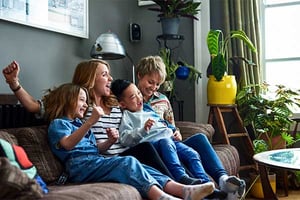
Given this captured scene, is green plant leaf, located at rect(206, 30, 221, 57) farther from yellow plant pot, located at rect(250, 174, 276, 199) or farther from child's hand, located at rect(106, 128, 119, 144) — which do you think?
child's hand, located at rect(106, 128, 119, 144)

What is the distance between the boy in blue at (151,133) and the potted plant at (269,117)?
1.07 m

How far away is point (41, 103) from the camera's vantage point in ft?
8.22

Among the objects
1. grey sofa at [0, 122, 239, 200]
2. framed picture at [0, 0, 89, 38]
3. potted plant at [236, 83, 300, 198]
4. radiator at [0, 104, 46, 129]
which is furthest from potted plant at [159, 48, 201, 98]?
radiator at [0, 104, 46, 129]

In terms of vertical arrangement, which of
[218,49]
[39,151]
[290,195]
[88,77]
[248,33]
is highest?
[248,33]

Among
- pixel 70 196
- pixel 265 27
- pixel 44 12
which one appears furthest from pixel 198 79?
pixel 70 196

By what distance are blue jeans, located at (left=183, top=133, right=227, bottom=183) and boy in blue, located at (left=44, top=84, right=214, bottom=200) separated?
0.50 meters

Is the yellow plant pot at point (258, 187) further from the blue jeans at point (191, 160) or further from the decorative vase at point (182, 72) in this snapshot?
the blue jeans at point (191, 160)

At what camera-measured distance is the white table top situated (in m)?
2.08

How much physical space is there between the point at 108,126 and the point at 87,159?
1.34ft

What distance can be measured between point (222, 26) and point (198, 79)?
59 centimetres

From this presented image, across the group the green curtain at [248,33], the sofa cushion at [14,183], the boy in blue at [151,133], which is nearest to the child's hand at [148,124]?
the boy in blue at [151,133]

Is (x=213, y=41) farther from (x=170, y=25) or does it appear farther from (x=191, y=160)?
(x=191, y=160)

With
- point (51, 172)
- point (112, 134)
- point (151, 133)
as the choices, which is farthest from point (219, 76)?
point (51, 172)

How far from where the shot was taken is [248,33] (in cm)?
395
